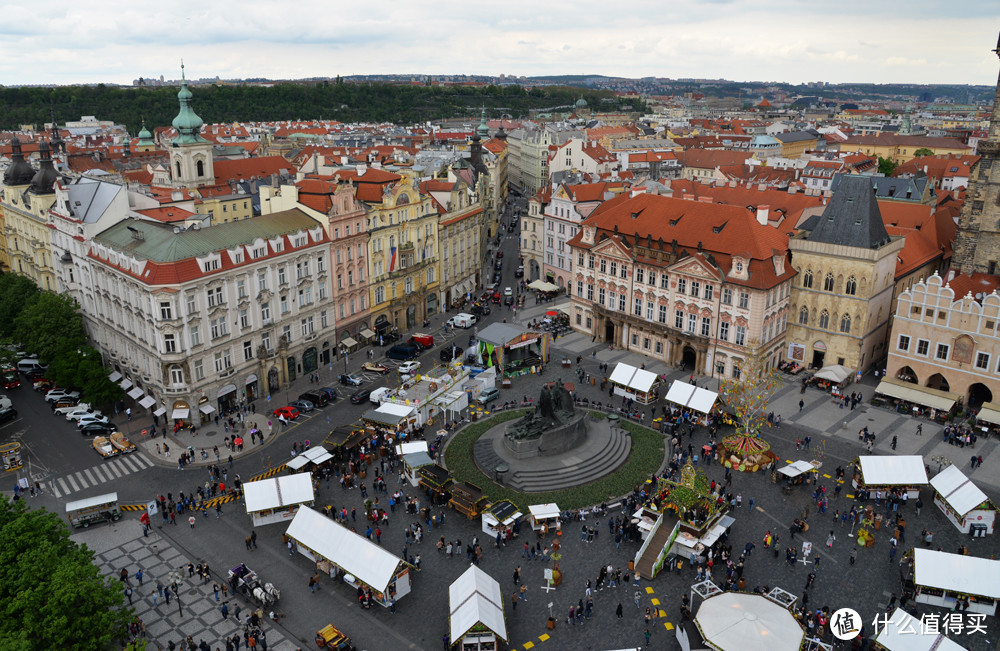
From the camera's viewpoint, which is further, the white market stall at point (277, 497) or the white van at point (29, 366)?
the white van at point (29, 366)

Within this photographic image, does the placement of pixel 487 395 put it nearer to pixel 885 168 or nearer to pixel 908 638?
pixel 908 638

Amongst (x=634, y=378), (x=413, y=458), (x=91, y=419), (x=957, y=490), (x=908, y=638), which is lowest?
(x=91, y=419)

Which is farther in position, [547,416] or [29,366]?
[29,366]

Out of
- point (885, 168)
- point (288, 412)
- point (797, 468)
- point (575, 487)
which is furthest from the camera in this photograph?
point (885, 168)

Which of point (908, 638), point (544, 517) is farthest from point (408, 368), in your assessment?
point (908, 638)

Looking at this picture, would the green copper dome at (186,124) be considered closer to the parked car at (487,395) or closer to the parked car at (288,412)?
the parked car at (288,412)

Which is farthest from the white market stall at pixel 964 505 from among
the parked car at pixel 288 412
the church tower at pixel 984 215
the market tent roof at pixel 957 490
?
the parked car at pixel 288 412

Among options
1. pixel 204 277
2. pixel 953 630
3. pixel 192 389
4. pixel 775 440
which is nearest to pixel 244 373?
pixel 192 389
